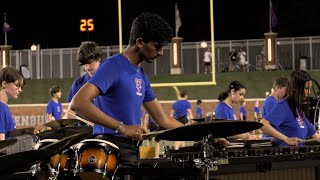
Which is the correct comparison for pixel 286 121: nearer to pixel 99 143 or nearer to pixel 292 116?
pixel 292 116

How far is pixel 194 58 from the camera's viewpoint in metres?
36.0

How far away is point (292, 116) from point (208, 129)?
11.2 feet

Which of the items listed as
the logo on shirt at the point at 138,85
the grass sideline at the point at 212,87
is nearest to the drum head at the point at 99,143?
the logo on shirt at the point at 138,85

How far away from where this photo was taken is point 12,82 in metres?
7.41

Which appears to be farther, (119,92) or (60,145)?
(119,92)

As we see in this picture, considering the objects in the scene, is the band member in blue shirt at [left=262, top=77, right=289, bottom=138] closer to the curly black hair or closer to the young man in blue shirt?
the young man in blue shirt

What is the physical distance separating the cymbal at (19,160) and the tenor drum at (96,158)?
1.22m

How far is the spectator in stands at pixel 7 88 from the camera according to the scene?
739cm

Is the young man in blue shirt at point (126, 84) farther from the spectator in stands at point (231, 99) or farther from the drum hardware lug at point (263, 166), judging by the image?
the spectator in stands at point (231, 99)

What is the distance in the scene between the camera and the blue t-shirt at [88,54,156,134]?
5.75 metres

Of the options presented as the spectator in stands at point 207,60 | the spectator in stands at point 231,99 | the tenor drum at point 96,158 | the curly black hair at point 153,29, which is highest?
the spectator in stands at point 207,60

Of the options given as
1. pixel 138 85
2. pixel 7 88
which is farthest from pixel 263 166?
pixel 7 88

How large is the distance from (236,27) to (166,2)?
660cm

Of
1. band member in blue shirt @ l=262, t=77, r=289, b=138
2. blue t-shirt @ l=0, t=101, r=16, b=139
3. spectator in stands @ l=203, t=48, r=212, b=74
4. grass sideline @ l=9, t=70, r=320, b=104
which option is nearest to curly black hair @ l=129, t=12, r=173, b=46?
blue t-shirt @ l=0, t=101, r=16, b=139
